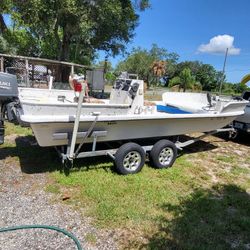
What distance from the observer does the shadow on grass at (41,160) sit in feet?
16.2

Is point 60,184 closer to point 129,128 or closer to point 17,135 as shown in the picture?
point 129,128

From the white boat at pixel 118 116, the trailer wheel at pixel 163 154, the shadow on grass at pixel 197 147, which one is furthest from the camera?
the shadow on grass at pixel 197 147

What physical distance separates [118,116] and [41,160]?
1807 mm

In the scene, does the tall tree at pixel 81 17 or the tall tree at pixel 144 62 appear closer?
the tall tree at pixel 81 17

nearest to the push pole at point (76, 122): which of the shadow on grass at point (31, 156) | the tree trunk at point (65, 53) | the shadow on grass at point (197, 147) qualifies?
the shadow on grass at point (31, 156)

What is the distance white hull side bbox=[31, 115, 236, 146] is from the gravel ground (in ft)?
2.49

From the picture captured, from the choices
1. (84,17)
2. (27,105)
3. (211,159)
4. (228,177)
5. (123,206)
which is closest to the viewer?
(123,206)

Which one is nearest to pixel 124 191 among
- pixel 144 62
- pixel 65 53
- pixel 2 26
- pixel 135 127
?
pixel 135 127

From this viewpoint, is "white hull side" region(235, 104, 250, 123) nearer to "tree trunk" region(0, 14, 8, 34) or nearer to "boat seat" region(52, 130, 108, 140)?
"boat seat" region(52, 130, 108, 140)

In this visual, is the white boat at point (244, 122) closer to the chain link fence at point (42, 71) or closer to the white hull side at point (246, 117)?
the white hull side at point (246, 117)

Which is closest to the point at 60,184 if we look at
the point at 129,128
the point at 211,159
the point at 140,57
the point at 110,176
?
the point at 110,176

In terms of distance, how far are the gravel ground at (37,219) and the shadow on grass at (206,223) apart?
0.65 meters

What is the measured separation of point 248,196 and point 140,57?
52745mm

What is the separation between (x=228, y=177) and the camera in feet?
17.5
